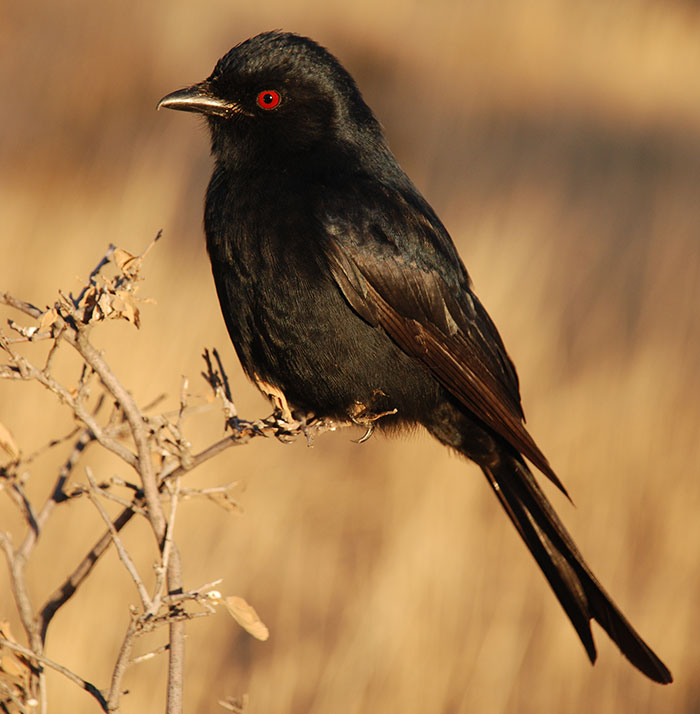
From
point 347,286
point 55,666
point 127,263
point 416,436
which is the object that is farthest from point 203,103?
point 55,666

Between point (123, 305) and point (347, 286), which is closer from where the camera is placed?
point (123, 305)

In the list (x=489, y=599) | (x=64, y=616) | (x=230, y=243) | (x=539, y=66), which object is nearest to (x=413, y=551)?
(x=489, y=599)

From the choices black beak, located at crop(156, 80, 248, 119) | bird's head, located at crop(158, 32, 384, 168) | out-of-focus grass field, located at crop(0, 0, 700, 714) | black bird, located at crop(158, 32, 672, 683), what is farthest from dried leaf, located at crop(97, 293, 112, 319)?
out-of-focus grass field, located at crop(0, 0, 700, 714)

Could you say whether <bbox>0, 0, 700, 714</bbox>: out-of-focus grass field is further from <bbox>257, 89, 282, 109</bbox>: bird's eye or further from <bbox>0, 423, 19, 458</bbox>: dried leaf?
<bbox>0, 423, 19, 458</bbox>: dried leaf

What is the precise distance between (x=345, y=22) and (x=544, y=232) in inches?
115

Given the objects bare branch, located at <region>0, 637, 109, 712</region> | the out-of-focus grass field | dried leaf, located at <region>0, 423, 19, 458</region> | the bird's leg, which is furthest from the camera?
the out-of-focus grass field

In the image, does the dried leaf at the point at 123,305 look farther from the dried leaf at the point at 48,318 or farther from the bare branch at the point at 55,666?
the bare branch at the point at 55,666

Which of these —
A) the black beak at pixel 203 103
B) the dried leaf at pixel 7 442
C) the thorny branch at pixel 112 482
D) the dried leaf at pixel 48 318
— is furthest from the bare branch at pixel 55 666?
the black beak at pixel 203 103

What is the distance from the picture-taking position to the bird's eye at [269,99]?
3543 millimetres

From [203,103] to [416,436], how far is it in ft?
5.16

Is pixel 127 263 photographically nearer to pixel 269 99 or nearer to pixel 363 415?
pixel 363 415

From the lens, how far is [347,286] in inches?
131

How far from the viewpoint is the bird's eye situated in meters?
3.54

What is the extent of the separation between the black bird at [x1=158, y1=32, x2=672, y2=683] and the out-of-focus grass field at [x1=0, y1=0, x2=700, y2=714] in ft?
3.71
